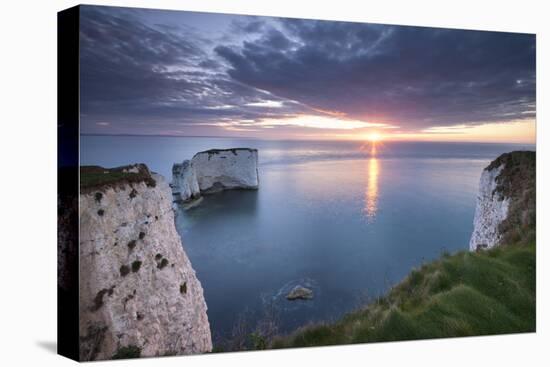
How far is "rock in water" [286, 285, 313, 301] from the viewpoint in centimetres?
754

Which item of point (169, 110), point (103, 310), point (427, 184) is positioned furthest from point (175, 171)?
point (427, 184)

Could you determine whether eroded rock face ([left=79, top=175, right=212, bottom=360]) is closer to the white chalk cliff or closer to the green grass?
the white chalk cliff

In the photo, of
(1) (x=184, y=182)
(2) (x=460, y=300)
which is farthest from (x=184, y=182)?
(2) (x=460, y=300)

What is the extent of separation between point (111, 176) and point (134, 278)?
1247 millimetres

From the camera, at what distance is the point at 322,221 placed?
7914mm

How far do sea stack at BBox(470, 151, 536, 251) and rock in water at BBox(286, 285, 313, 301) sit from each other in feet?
9.76

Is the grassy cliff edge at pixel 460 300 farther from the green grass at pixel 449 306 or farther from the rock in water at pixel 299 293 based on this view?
the rock in water at pixel 299 293

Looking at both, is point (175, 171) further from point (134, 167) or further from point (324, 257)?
point (324, 257)

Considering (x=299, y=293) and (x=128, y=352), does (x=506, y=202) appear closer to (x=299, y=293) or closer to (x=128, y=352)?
(x=299, y=293)

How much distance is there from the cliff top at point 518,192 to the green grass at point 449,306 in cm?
40

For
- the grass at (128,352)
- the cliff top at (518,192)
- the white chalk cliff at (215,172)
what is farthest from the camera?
the cliff top at (518,192)

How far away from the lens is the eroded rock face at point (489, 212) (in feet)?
28.6

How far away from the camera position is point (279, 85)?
7656 millimetres

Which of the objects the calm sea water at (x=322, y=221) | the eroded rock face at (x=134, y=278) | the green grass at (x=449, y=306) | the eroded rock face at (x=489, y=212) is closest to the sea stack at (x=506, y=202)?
the eroded rock face at (x=489, y=212)
